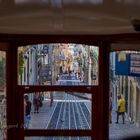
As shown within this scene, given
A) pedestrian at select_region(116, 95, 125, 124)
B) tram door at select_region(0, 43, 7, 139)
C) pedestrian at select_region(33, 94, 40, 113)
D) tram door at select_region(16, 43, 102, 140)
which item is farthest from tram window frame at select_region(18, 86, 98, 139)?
pedestrian at select_region(116, 95, 125, 124)

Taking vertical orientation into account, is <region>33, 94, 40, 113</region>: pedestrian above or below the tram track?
above

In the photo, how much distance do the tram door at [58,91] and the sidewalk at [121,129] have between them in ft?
0.84

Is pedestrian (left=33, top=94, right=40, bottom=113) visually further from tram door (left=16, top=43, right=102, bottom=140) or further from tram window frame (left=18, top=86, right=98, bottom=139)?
tram window frame (left=18, top=86, right=98, bottom=139)

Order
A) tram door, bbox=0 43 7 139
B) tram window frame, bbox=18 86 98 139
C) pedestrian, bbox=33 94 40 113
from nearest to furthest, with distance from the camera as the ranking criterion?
tram door, bbox=0 43 7 139 → tram window frame, bbox=18 86 98 139 → pedestrian, bbox=33 94 40 113

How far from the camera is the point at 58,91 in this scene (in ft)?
22.0

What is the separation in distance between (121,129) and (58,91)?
4.13ft

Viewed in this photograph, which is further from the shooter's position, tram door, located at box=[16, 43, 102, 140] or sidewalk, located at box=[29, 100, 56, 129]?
sidewalk, located at box=[29, 100, 56, 129]

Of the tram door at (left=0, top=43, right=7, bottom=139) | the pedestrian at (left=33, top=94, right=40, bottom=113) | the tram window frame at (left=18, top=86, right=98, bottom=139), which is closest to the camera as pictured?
the tram door at (left=0, top=43, right=7, bottom=139)

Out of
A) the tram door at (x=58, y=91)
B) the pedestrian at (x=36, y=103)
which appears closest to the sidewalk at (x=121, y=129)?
the tram door at (x=58, y=91)

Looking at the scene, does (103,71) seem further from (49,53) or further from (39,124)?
(39,124)

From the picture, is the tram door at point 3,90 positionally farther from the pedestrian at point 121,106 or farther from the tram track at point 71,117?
the pedestrian at point 121,106

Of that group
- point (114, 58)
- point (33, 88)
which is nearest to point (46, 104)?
point (33, 88)

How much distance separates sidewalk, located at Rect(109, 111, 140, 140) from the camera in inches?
264

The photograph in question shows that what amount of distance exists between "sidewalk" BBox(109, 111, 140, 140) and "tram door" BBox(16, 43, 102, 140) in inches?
10.1
